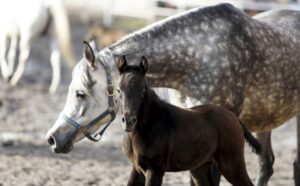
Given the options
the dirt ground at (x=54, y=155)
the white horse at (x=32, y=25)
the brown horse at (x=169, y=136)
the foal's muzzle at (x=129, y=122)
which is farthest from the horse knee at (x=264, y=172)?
the white horse at (x=32, y=25)

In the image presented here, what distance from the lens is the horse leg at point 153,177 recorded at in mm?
4898

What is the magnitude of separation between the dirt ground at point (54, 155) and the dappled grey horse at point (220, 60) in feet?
4.20

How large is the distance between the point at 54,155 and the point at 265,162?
8.05 feet

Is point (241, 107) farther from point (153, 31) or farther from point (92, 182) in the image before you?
point (92, 182)

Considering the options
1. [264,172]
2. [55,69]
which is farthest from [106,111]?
[55,69]

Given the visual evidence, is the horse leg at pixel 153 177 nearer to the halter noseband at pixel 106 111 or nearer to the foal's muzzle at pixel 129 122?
the foal's muzzle at pixel 129 122

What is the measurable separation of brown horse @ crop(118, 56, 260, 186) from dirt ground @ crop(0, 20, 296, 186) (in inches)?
87.8

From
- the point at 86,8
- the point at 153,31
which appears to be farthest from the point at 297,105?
the point at 86,8

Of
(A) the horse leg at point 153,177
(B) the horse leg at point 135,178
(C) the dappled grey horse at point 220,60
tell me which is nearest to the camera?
(A) the horse leg at point 153,177

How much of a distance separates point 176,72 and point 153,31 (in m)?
0.35

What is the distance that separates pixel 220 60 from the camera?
6.21m

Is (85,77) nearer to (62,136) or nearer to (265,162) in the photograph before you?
(62,136)

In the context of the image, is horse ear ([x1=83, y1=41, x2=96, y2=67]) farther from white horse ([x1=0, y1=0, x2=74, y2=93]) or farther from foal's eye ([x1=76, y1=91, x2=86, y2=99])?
white horse ([x1=0, y1=0, x2=74, y2=93])

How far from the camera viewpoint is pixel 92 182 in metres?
7.37
